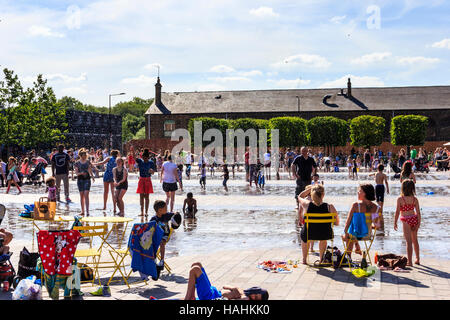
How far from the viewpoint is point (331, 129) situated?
2464 inches

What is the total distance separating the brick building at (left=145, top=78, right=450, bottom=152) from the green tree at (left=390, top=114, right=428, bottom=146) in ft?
21.1

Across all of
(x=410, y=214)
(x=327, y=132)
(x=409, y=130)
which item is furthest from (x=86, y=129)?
(x=410, y=214)

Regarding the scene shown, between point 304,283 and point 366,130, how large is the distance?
5909cm

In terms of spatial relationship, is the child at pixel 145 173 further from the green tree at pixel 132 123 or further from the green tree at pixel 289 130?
the green tree at pixel 132 123

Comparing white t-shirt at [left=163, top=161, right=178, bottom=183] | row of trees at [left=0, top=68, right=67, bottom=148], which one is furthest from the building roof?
white t-shirt at [left=163, top=161, right=178, bottom=183]

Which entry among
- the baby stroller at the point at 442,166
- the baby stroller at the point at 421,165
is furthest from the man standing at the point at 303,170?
the baby stroller at the point at 442,166

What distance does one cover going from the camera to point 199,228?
1208 cm

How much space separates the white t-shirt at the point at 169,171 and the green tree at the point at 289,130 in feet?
157

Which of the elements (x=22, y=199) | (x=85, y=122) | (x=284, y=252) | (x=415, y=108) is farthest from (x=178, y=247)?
(x=415, y=108)

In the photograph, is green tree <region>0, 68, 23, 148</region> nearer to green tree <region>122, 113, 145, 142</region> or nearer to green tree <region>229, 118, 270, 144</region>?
green tree <region>229, 118, 270, 144</region>

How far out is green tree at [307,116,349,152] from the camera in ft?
205

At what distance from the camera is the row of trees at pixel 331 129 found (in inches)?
2435

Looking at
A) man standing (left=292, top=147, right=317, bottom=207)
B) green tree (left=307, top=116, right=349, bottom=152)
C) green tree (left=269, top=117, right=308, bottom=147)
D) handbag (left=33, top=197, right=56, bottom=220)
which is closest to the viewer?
handbag (left=33, top=197, right=56, bottom=220)
